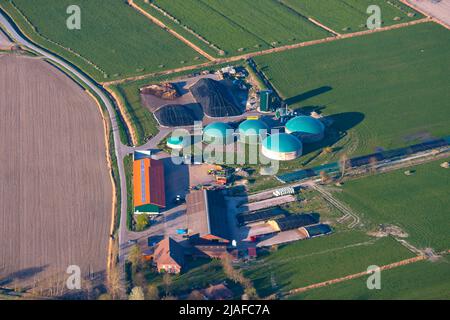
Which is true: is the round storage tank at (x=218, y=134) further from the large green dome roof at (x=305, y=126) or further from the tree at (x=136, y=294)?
the tree at (x=136, y=294)

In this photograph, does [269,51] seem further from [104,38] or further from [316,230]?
[316,230]

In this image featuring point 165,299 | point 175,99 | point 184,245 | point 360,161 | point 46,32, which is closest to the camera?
point 165,299

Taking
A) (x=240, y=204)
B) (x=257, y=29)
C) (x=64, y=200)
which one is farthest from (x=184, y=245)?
(x=257, y=29)

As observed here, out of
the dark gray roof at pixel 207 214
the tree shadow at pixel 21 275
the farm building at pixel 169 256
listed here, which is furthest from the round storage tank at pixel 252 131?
the tree shadow at pixel 21 275

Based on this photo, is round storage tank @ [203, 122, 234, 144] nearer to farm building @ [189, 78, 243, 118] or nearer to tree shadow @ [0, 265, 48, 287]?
farm building @ [189, 78, 243, 118]

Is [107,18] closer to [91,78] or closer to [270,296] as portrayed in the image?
[91,78]

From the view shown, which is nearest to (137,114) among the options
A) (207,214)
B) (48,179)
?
(48,179)
